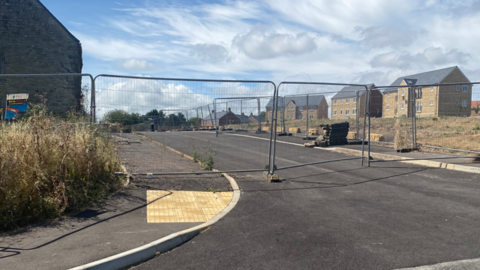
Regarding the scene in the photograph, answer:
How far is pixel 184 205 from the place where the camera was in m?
6.79

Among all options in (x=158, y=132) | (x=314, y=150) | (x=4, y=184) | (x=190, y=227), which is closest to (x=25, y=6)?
(x=158, y=132)

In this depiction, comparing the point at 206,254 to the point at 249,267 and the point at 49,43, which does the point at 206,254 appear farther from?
the point at 49,43

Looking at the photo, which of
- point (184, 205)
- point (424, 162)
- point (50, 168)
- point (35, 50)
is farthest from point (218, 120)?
point (50, 168)

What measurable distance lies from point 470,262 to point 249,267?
2632 mm

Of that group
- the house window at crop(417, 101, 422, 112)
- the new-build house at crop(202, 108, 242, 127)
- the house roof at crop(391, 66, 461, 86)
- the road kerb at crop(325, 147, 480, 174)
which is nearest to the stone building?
the new-build house at crop(202, 108, 242, 127)

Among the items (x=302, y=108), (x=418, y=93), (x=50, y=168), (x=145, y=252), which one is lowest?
(x=145, y=252)

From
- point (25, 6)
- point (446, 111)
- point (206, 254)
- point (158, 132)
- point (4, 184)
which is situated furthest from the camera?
point (25, 6)

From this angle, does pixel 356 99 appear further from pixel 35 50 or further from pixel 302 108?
pixel 35 50

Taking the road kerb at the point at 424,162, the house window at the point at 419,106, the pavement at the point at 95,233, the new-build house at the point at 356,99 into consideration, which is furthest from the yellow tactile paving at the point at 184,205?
the house window at the point at 419,106

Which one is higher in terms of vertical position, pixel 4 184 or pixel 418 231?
pixel 4 184

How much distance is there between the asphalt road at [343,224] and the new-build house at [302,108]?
266 inches

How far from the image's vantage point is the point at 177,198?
716 cm

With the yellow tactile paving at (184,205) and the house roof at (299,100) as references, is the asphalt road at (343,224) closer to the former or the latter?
the yellow tactile paving at (184,205)

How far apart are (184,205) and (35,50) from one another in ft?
76.3
